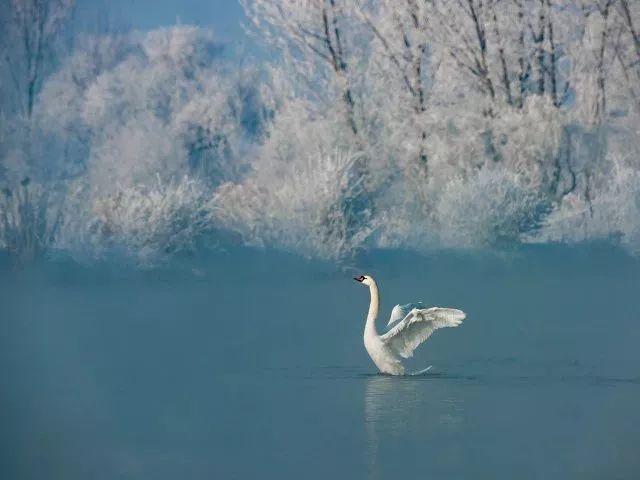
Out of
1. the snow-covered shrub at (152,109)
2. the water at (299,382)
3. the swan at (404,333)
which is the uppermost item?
the snow-covered shrub at (152,109)

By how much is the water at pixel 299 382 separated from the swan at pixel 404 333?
0.15 metres

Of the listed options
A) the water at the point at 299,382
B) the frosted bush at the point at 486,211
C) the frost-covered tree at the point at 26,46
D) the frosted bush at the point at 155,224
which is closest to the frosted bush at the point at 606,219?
the frosted bush at the point at 486,211

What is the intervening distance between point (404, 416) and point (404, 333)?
5.44ft

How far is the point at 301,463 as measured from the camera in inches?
277

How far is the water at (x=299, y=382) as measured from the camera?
282 inches

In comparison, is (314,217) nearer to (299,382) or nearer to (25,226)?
(25,226)

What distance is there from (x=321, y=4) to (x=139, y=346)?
41.4 feet

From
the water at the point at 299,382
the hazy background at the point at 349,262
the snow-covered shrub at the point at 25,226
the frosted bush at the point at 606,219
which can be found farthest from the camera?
the frosted bush at the point at 606,219

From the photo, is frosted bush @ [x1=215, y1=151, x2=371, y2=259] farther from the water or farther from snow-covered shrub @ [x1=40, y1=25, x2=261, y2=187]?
snow-covered shrub @ [x1=40, y1=25, x2=261, y2=187]

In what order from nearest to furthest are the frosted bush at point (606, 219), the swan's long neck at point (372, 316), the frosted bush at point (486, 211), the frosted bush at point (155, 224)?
the swan's long neck at point (372, 316) < the frosted bush at point (155, 224) < the frosted bush at point (486, 211) < the frosted bush at point (606, 219)

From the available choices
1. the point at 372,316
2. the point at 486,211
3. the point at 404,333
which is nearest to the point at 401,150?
the point at 486,211

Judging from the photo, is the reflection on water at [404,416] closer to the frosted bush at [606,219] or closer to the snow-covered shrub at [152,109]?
the frosted bush at [606,219]

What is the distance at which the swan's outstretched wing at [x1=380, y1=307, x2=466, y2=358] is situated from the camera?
9672 mm

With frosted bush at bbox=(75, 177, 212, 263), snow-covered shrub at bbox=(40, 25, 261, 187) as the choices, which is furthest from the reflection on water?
snow-covered shrub at bbox=(40, 25, 261, 187)
